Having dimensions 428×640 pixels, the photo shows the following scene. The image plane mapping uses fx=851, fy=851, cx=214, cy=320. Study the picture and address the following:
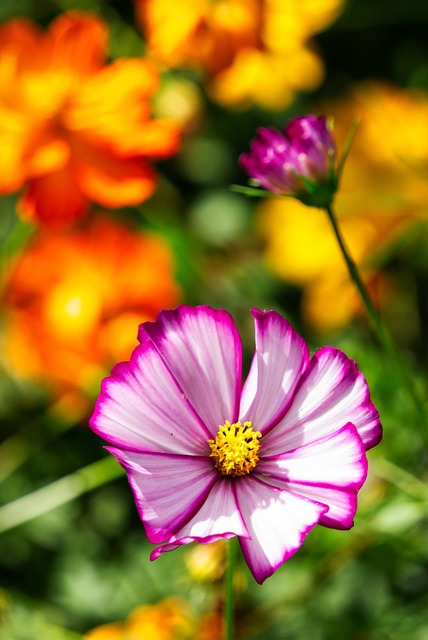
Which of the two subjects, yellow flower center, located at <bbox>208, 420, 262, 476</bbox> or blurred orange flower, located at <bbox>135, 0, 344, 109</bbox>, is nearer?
yellow flower center, located at <bbox>208, 420, 262, 476</bbox>

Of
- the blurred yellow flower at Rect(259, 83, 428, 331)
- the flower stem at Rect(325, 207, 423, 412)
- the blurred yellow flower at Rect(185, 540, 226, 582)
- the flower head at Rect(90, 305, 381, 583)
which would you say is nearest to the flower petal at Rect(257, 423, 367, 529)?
the flower head at Rect(90, 305, 381, 583)

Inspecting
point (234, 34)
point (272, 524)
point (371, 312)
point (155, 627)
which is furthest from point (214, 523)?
point (234, 34)

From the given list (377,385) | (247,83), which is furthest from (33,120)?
(377,385)

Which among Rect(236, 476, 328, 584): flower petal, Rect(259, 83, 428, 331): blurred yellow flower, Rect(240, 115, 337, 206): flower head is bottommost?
Rect(259, 83, 428, 331): blurred yellow flower

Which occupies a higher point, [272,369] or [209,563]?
[272,369]

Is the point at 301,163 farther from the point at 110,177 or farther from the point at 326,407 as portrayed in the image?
the point at 110,177

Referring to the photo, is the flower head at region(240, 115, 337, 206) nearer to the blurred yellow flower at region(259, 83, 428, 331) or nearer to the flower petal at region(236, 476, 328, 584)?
the flower petal at region(236, 476, 328, 584)
